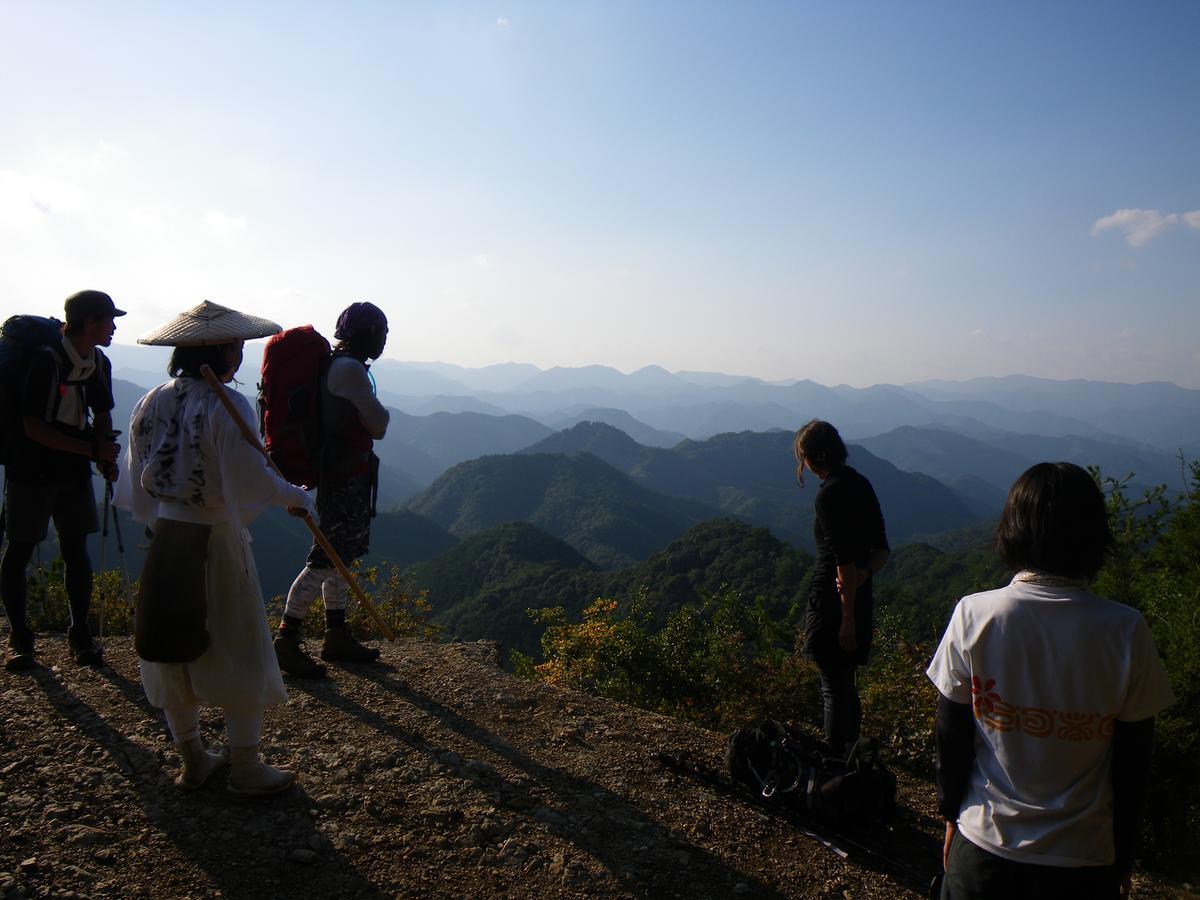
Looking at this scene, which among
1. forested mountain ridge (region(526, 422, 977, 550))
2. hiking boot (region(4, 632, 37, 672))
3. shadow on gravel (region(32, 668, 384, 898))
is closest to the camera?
shadow on gravel (region(32, 668, 384, 898))

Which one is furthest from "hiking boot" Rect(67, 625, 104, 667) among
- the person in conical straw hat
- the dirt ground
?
the person in conical straw hat

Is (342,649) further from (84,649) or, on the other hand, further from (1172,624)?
(1172,624)

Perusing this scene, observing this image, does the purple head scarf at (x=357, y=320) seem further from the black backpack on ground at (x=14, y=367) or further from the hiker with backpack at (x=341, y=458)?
the black backpack on ground at (x=14, y=367)

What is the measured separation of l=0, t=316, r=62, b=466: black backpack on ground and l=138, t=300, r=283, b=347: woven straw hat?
59.9 inches

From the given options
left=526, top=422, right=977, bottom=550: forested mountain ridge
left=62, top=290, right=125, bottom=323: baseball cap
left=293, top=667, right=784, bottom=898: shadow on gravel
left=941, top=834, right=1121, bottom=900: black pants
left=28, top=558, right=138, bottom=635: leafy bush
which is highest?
left=62, top=290, right=125, bottom=323: baseball cap

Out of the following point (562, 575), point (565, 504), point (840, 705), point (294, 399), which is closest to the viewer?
point (840, 705)

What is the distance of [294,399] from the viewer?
3789mm

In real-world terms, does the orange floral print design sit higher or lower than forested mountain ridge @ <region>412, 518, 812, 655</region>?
higher

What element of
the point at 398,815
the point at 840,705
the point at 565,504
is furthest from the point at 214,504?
the point at 565,504

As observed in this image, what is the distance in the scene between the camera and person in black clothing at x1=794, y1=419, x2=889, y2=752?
10.4ft

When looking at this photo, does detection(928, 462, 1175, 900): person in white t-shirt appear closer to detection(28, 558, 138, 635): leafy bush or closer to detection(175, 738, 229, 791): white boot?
detection(175, 738, 229, 791): white boot

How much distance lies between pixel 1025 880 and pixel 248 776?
2.78 metres

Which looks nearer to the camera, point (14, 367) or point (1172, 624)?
point (14, 367)

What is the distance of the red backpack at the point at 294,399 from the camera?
149 inches
